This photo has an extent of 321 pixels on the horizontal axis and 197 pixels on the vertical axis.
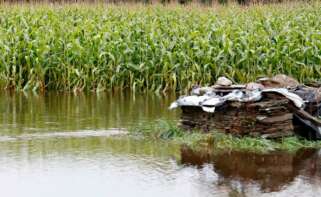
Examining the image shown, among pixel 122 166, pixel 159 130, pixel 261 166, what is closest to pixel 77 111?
pixel 159 130

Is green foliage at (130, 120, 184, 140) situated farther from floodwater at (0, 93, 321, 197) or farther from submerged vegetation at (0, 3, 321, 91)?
submerged vegetation at (0, 3, 321, 91)

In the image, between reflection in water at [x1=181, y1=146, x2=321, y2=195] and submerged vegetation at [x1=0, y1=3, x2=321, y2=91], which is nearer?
reflection in water at [x1=181, y1=146, x2=321, y2=195]

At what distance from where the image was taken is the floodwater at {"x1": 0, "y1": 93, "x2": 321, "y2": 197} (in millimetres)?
7707

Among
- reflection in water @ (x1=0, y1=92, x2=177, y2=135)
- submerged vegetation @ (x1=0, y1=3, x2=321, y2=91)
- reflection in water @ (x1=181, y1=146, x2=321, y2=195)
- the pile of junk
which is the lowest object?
reflection in water @ (x1=181, y1=146, x2=321, y2=195)

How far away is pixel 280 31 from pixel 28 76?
5.70 m

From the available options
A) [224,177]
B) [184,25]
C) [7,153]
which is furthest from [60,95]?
[224,177]

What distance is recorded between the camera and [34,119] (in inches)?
471

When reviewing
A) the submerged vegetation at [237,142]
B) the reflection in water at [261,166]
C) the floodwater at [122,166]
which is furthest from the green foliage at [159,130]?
the reflection in water at [261,166]

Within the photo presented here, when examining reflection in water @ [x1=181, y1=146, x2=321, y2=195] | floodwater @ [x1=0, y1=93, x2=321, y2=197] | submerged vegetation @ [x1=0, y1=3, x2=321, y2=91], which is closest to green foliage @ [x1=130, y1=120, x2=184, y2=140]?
floodwater @ [x1=0, y1=93, x2=321, y2=197]

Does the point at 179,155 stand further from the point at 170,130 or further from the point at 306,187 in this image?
the point at 306,187

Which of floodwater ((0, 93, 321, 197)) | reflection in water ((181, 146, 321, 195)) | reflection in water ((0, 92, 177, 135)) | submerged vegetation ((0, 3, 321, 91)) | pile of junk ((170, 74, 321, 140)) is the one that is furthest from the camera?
submerged vegetation ((0, 3, 321, 91))

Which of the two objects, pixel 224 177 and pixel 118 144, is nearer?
pixel 224 177

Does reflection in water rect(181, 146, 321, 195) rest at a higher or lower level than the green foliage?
lower

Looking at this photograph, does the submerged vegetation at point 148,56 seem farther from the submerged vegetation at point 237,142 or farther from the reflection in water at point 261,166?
the reflection in water at point 261,166
